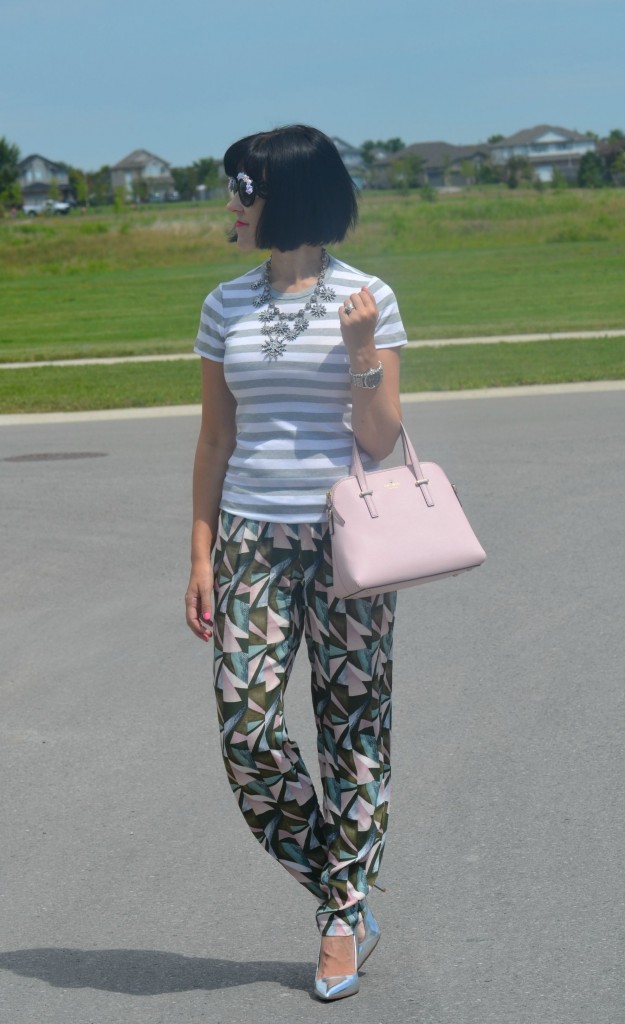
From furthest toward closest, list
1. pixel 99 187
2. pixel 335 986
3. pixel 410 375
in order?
1. pixel 99 187
2. pixel 410 375
3. pixel 335 986

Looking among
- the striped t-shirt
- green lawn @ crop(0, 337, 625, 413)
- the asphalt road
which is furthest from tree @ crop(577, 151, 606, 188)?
the striped t-shirt

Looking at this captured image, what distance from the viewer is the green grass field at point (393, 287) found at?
18.4 meters

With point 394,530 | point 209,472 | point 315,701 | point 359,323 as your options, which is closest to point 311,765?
point 315,701

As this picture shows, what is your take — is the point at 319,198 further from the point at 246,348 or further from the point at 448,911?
the point at 448,911

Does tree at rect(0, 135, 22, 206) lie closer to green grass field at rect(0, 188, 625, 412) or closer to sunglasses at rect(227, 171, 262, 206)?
green grass field at rect(0, 188, 625, 412)

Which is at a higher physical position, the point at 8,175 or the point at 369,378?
the point at 369,378

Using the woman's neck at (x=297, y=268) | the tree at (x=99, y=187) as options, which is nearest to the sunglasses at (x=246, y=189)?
the woman's neck at (x=297, y=268)

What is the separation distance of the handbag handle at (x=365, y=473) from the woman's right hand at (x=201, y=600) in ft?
1.42

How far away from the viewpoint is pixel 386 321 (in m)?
3.28

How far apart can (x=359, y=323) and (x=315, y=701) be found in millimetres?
896

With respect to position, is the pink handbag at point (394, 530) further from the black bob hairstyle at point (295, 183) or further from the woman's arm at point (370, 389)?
the black bob hairstyle at point (295, 183)

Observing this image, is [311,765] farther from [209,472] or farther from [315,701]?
[209,472]

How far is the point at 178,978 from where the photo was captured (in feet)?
11.5

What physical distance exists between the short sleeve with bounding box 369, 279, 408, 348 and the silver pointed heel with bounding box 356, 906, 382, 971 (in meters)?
1.32
